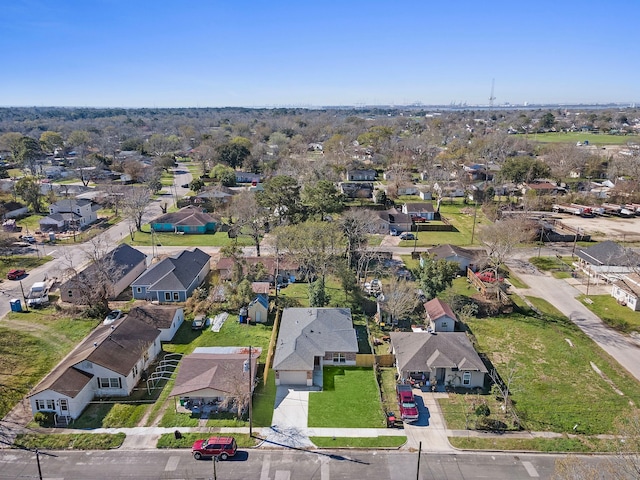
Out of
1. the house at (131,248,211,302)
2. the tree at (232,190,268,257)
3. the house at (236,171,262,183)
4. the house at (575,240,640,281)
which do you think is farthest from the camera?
the house at (236,171,262,183)

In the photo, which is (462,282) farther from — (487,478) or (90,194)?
(90,194)

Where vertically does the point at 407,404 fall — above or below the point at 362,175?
below

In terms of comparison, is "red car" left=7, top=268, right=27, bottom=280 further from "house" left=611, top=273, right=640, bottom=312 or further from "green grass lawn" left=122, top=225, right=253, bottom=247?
"house" left=611, top=273, right=640, bottom=312

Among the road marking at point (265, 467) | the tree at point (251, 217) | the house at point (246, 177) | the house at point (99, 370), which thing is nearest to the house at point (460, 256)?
the tree at point (251, 217)

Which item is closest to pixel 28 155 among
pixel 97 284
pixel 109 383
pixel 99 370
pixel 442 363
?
pixel 97 284

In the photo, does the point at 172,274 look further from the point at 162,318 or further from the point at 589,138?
the point at 589,138

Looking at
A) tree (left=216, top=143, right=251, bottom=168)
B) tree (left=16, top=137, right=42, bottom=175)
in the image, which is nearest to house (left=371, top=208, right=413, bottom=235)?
tree (left=216, top=143, right=251, bottom=168)

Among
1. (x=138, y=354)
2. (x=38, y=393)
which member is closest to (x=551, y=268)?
(x=138, y=354)
